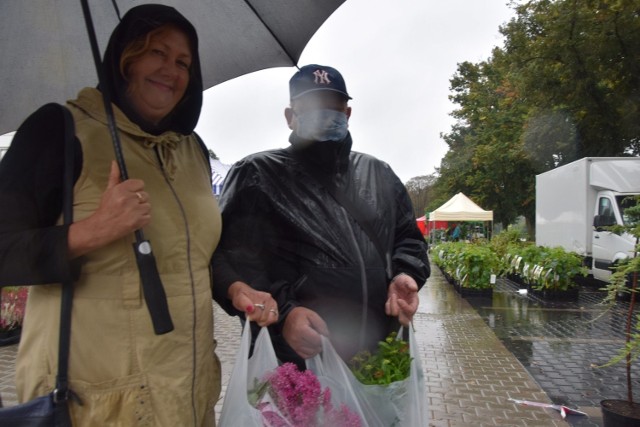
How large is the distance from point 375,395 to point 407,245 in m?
0.69

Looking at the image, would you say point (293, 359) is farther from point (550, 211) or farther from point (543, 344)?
point (550, 211)

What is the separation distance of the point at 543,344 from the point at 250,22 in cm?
683

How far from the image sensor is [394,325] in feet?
6.86

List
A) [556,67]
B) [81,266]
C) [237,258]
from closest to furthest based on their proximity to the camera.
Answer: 1. [81,266]
2. [237,258]
3. [556,67]

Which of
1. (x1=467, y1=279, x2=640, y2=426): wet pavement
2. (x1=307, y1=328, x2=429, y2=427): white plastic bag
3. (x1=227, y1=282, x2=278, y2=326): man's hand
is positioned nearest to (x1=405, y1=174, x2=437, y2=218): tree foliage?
(x1=467, y1=279, x2=640, y2=426): wet pavement

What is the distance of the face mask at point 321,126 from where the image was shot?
2.06m

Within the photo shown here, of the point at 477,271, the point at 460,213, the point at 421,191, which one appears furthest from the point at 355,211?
the point at 421,191

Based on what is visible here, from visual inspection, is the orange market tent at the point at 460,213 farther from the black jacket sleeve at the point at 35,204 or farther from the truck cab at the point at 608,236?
the black jacket sleeve at the point at 35,204

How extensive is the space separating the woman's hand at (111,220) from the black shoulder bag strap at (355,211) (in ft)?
2.71

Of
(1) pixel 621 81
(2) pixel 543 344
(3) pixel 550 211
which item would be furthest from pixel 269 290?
(1) pixel 621 81

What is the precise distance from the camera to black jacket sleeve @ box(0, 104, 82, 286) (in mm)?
1335

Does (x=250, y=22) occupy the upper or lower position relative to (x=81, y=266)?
upper

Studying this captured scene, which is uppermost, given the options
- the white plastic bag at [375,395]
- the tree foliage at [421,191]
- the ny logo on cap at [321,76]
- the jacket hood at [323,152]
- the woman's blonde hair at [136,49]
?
the tree foliage at [421,191]

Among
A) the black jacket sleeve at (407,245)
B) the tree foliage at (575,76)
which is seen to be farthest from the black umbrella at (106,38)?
the tree foliage at (575,76)
